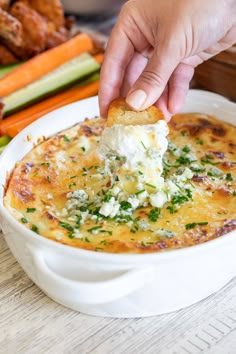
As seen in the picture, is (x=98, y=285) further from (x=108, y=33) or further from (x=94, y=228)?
(x=108, y=33)

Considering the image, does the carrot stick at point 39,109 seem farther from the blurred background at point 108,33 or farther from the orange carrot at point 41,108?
the blurred background at point 108,33

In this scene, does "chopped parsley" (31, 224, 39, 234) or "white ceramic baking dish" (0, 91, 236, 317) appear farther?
"chopped parsley" (31, 224, 39, 234)

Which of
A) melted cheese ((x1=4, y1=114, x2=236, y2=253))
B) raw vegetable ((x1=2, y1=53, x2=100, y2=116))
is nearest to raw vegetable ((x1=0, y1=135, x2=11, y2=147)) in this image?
raw vegetable ((x1=2, y1=53, x2=100, y2=116))

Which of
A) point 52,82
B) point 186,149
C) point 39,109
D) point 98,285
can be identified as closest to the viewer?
point 98,285

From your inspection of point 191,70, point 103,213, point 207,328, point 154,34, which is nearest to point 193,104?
point 191,70

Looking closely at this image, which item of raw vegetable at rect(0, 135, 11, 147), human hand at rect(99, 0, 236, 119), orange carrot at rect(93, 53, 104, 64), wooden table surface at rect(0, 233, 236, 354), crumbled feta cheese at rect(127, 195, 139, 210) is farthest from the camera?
orange carrot at rect(93, 53, 104, 64)

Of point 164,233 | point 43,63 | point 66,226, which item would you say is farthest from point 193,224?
point 43,63

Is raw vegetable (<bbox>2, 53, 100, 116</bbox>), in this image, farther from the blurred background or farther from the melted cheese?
the melted cheese
